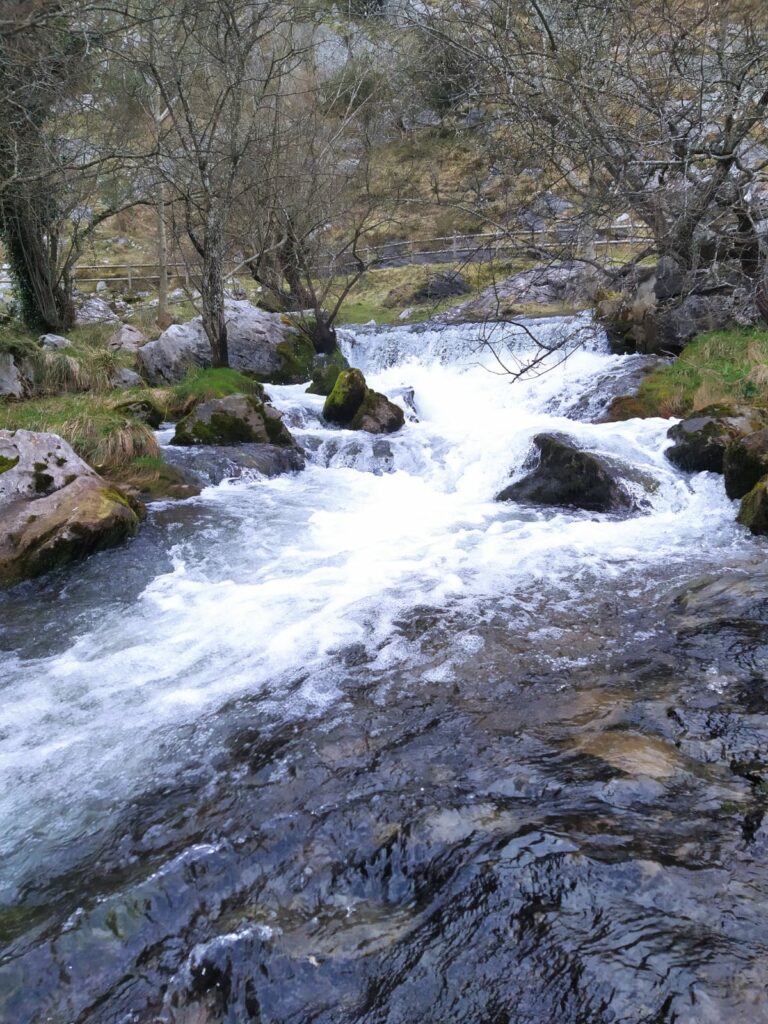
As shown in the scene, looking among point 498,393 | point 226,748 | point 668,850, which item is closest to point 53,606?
point 226,748

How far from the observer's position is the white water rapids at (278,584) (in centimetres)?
375

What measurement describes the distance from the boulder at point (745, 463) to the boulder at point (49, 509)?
641 cm

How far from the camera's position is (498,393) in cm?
1341

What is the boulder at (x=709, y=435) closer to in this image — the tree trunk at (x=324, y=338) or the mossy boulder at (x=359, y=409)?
the mossy boulder at (x=359, y=409)

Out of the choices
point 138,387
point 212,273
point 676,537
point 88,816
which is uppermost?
point 212,273

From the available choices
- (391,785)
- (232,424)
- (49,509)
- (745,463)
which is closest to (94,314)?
(232,424)

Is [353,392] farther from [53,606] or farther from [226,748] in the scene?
[226,748]

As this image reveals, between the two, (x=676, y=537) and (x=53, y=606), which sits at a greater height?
(x=53, y=606)

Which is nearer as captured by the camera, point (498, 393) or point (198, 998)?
point (198, 998)

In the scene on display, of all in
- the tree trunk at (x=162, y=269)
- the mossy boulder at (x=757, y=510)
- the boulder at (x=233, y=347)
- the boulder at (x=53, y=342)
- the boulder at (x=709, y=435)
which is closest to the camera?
the mossy boulder at (x=757, y=510)

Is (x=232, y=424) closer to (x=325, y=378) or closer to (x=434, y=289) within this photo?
(x=325, y=378)

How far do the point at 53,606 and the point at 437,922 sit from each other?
4512 mm

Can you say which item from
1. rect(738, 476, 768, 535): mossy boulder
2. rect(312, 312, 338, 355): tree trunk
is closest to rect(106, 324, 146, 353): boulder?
rect(312, 312, 338, 355): tree trunk

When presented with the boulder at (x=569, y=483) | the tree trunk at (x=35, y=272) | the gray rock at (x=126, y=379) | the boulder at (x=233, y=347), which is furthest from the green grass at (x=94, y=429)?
the tree trunk at (x=35, y=272)
